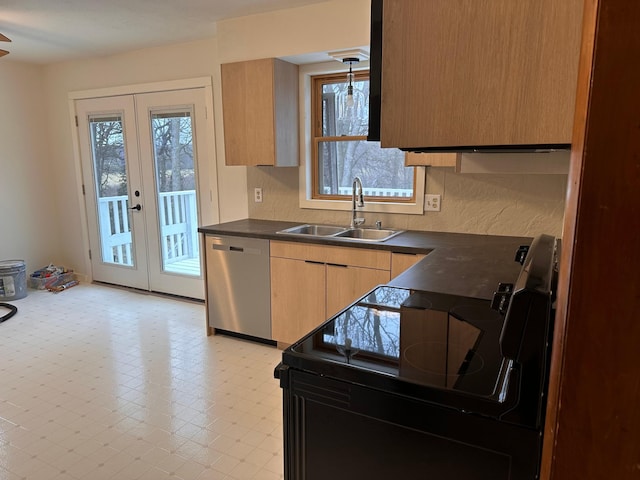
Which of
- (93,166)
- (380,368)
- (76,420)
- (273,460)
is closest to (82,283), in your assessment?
(93,166)

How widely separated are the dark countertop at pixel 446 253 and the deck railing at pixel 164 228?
0.97 metres

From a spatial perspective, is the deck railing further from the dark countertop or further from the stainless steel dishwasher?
the stainless steel dishwasher

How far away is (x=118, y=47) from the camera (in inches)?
167

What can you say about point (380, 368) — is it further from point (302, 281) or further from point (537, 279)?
point (302, 281)

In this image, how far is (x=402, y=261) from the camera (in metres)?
2.77

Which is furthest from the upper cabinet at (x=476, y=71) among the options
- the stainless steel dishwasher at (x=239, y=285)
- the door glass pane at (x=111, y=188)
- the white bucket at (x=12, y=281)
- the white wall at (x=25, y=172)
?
the white wall at (x=25, y=172)

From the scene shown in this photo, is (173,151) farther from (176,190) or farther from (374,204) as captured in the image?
(374,204)

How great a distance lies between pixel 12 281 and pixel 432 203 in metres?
4.18

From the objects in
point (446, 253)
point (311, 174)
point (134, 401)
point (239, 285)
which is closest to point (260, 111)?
point (311, 174)

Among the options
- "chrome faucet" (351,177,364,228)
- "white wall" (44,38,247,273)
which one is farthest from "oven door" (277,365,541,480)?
"white wall" (44,38,247,273)

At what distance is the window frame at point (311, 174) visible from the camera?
330 cm

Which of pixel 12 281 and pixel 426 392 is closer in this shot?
pixel 426 392

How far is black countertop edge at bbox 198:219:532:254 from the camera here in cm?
275

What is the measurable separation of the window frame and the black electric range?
1.94m
